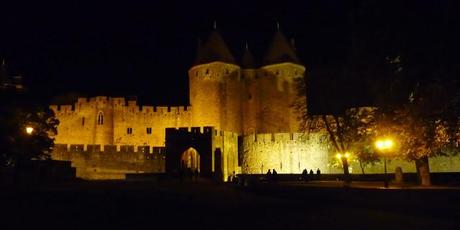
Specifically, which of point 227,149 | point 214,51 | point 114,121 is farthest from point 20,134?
point 214,51

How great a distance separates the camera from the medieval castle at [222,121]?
3772cm

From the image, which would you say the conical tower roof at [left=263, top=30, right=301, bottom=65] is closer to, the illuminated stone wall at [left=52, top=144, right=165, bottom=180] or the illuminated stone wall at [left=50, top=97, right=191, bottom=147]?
the illuminated stone wall at [left=50, top=97, right=191, bottom=147]

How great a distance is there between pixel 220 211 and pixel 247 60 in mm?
36169

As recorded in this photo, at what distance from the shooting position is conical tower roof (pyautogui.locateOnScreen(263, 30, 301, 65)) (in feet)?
151

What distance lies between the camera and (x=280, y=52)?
46.5 metres

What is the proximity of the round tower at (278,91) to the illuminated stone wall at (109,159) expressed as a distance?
36.7 ft

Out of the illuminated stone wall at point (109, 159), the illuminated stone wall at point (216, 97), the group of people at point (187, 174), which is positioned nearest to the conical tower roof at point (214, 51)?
the illuminated stone wall at point (216, 97)

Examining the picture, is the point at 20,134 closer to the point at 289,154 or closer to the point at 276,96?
the point at 289,154

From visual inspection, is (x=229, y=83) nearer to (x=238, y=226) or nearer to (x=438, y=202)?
(x=438, y=202)

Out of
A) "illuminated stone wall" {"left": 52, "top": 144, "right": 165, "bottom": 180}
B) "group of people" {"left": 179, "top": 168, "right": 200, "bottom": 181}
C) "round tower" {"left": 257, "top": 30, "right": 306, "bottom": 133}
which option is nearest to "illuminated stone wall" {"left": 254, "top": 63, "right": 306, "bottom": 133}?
"round tower" {"left": 257, "top": 30, "right": 306, "bottom": 133}

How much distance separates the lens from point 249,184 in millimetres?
22688

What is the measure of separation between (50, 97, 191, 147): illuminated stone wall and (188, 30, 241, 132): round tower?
2698 millimetres

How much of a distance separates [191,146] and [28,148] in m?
12.3

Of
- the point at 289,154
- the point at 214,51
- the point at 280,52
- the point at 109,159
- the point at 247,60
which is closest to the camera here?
the point at 109,159
